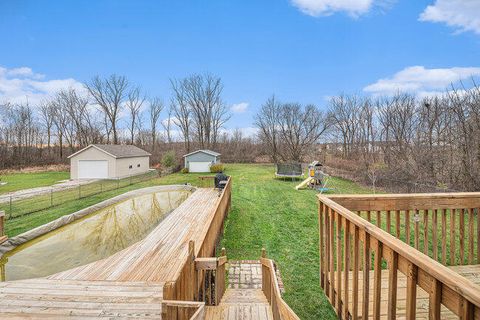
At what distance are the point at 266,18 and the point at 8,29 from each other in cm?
2005

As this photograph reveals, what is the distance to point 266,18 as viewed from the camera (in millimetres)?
19250

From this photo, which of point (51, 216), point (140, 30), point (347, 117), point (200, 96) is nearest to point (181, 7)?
point (140, 30)

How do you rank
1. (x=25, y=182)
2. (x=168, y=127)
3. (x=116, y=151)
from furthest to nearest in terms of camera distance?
(x=168, y=127), (x=116, y=151), (x=25, y=182)

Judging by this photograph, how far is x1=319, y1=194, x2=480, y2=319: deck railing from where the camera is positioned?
1240 mm

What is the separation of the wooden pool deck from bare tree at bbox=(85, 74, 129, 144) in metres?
31.2

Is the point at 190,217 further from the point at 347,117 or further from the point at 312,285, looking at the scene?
the point at 347,117

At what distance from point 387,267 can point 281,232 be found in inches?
184

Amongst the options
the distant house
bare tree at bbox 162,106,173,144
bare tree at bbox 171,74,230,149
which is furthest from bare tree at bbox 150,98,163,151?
the distant house

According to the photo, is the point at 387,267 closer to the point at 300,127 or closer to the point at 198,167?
the point at 198,167

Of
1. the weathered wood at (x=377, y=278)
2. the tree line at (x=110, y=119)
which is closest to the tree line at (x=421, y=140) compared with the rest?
the weathered wood at (x=377, y=278)

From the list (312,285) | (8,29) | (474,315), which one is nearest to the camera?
(474,315)

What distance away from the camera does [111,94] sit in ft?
114

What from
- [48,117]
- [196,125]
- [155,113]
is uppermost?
[155,113]

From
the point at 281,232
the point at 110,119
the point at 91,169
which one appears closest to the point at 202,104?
the point at 110,119
